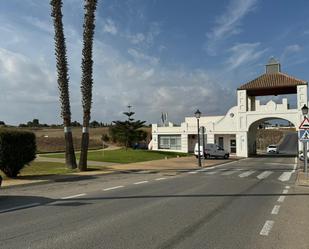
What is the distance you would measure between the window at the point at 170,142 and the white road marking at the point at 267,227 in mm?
56784

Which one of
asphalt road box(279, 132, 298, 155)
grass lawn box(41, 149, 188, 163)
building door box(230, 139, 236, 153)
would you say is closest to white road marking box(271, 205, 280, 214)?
grass lawn box(41, 149, 188, 163)

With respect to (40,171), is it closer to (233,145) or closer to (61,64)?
(61,64)

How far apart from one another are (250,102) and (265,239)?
176 feet

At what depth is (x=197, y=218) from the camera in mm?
9758

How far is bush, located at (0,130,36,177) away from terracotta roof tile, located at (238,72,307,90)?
1537 inches


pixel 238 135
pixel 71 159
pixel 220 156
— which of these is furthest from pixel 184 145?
pixel 71 159

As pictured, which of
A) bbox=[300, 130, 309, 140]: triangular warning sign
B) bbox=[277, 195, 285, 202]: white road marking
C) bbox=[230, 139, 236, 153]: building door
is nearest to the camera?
bbox=[277, 195, 285, 202]: white road marking

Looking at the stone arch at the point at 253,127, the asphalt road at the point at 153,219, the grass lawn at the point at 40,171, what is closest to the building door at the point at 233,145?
the stone arch at the point at 253,127

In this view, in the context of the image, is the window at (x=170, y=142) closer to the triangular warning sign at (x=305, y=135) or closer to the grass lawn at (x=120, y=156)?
the grass lawn at (x=120, y=156)

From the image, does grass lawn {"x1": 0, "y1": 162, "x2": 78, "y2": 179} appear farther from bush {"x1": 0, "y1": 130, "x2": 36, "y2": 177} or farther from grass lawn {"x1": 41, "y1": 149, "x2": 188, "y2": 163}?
grass lawn {"x1": 41, "y1": 149, "x2": 188, "y2": 163}

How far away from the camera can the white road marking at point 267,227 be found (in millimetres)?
8281

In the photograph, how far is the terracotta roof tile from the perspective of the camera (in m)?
52.6

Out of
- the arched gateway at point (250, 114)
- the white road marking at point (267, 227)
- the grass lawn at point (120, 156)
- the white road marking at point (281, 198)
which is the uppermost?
the arched gateway at point (250, 114)

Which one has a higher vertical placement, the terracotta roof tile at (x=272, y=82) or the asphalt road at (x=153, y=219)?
the terracotta roof tile at (x=272, y=82)
